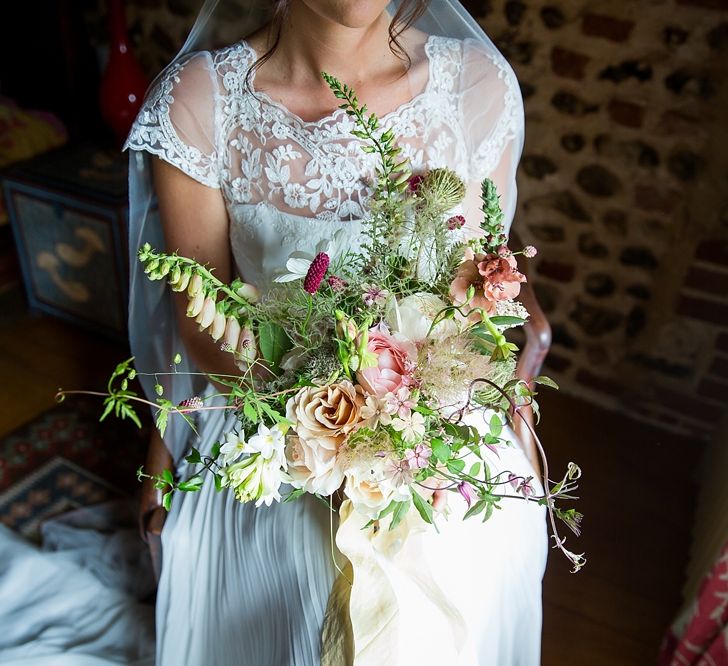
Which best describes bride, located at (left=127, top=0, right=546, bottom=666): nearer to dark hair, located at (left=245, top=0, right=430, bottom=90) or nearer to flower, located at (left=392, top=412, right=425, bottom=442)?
dark hair, located at (left=245, top=0, right=430, bottom=90)

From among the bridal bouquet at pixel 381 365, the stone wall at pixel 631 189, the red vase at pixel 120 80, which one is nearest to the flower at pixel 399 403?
the bridal bouquet at pixel 381 365

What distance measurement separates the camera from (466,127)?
1271 mm

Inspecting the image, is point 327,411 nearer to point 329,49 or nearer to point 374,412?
point 374,412


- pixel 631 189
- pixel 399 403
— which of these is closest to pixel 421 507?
pixel 399 403

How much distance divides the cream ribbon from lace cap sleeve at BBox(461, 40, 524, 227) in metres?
0.62

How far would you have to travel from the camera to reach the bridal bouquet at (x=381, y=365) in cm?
73

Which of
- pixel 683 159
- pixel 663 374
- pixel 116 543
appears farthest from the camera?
pixel 663 374

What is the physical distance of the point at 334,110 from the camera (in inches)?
47.4

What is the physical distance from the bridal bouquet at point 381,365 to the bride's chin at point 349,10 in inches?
9.3

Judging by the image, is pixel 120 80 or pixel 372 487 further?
pixel 120 80

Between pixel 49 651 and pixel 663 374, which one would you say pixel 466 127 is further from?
pixel 49 651

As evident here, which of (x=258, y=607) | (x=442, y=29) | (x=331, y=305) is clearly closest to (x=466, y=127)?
(x=442, y=29)

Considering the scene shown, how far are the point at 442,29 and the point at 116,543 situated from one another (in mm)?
1236

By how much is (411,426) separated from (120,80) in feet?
6.21
